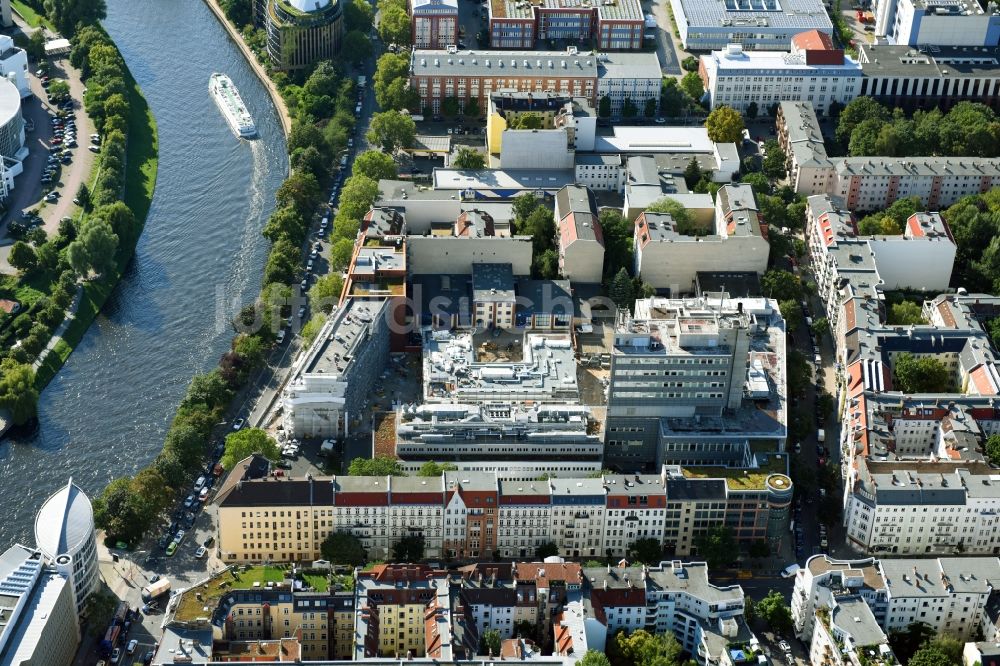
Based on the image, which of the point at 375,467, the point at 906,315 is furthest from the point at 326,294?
the point at 906,315

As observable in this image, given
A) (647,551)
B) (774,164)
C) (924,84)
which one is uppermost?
(924,84)

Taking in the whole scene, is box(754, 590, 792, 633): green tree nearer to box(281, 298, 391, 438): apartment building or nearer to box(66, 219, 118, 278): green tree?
box(281, 298, 391, 438): apartment building

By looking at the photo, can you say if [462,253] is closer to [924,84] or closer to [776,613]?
[776,613]

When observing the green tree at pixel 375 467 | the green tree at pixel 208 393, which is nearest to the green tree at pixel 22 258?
the green tree at pixel 208 393

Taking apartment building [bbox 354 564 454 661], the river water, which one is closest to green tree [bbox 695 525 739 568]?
apartment building [bbox 354 564 454 661]

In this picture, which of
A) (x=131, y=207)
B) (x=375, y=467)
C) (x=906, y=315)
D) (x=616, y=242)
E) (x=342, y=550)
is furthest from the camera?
(x=131, y=207)
